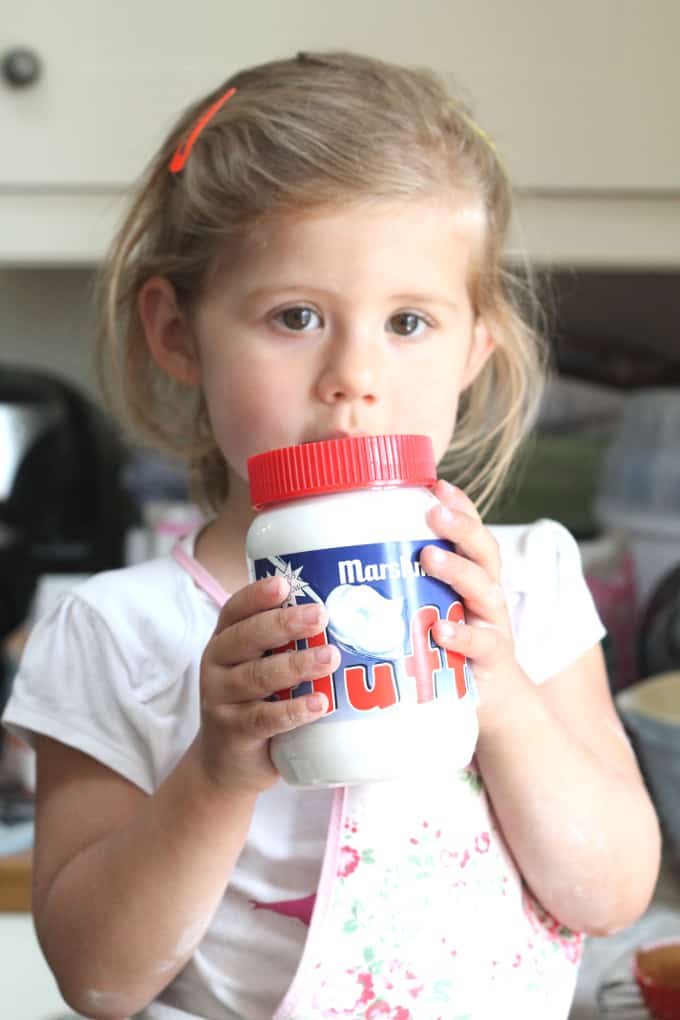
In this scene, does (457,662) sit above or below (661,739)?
above

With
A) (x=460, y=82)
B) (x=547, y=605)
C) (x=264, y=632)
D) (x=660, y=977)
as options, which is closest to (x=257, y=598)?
(x=264, y=632)

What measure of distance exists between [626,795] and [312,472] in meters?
0.33

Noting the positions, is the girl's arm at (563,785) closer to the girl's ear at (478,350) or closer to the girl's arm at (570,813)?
the girl's arm at (570,813)

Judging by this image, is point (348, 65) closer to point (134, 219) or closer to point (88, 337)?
point (134, 219)

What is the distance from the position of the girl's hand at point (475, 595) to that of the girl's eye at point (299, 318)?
6.2 inches

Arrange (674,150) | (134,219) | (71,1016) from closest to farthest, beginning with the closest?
(134,219) < (71,1016) < (674,150)

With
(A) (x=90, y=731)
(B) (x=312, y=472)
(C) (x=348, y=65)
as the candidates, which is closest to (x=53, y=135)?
(C) (x=348, y=65)

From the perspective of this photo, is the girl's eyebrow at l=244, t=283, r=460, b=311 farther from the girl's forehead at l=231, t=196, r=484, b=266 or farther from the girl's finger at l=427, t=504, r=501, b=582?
the girl's finger at l=427, t=504, r=501, b=582

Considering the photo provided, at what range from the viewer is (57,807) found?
72 centimetres

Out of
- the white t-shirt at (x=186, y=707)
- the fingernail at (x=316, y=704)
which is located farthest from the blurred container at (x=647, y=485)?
the fingernail at (x=316, y=704)

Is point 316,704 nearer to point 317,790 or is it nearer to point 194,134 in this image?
point 317,790

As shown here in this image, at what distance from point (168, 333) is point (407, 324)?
181mm

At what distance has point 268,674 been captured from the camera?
516 mm

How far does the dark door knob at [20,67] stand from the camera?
3.87 ft
